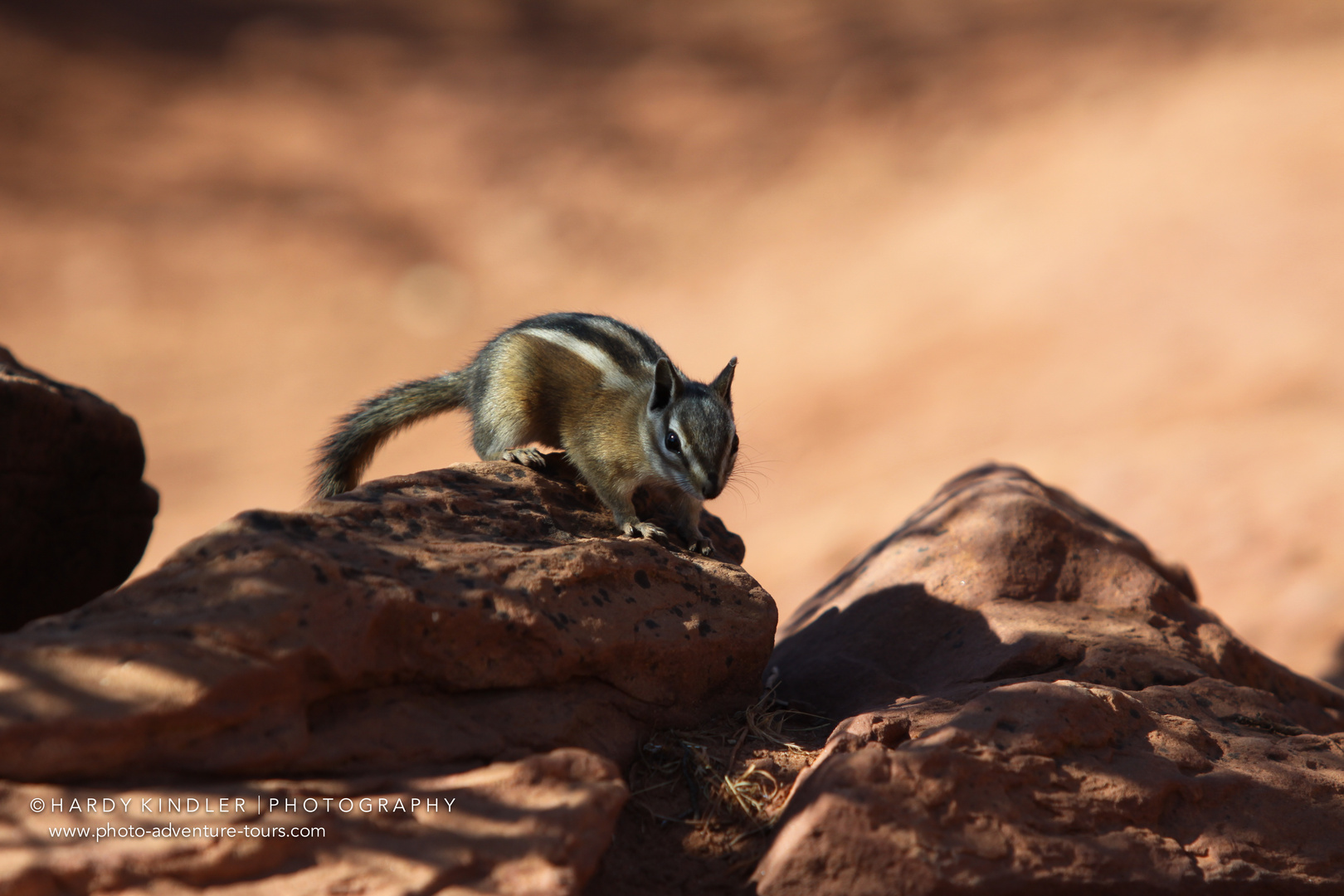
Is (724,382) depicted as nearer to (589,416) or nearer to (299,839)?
(589,416)

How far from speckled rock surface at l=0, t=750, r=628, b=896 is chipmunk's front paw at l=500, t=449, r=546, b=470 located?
2.17m

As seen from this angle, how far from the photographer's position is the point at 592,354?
4.85 m

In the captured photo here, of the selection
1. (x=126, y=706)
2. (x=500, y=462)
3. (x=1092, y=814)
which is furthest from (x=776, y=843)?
(x=500, y=462)

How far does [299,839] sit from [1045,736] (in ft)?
7.11

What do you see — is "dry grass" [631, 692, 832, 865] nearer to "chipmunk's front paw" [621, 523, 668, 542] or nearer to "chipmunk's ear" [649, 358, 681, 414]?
"chipmunk's front paw" [621, 523, 668, 542]

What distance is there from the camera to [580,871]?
251 centimetres

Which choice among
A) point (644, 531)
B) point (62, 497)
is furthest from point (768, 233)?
point (62, 497)

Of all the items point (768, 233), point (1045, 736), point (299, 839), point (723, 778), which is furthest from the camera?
point (768, 233)

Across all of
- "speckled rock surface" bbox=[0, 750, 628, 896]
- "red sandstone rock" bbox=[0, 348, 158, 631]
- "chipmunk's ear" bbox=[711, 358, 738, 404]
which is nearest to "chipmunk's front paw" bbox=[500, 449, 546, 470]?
"chipmunk's ear" bbox=[711, 358, 738, 404]

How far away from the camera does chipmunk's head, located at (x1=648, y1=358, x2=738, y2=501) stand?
14.0ft

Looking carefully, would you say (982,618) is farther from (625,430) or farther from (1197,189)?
(1197,189)

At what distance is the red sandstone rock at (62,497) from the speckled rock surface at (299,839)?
178 cm

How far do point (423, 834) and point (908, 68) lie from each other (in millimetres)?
20096

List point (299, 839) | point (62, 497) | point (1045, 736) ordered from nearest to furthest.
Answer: point (299, 839), point (1045, 736), point (62, 497)
